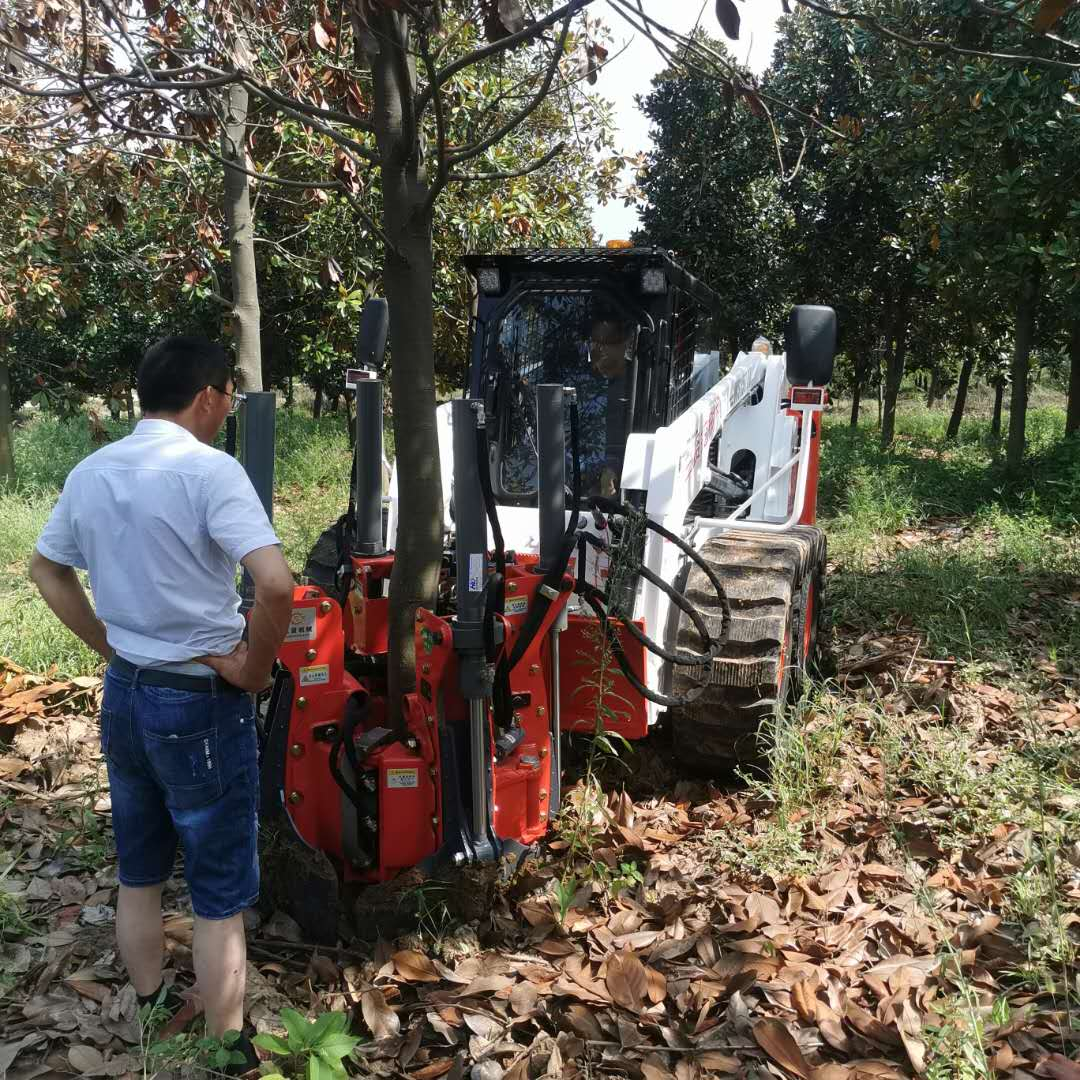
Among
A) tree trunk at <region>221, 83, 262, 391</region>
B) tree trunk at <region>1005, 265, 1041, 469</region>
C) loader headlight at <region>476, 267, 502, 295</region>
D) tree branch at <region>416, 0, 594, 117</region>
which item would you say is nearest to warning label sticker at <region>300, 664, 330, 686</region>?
tree branch at <region>416, 0, 594, 117</region>

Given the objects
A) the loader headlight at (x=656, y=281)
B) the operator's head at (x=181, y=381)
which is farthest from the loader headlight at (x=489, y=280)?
the operator's head at (x=181, y=381)

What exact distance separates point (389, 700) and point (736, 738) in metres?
1.37

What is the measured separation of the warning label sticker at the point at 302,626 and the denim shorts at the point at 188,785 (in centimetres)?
57

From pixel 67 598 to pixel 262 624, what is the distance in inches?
26.2

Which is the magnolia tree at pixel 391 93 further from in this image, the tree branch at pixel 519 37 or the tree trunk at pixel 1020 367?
the tree trunk at pixel 1020 367

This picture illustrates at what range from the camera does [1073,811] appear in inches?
140

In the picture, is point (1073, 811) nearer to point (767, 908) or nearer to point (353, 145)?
point (767, 908)

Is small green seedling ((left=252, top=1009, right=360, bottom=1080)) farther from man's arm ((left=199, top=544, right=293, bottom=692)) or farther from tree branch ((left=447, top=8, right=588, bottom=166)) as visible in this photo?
tree branch ((left=447, top=8, right=588, bottom=166))

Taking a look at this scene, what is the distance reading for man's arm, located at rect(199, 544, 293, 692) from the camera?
92.4 inches

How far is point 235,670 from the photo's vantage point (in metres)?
2.47

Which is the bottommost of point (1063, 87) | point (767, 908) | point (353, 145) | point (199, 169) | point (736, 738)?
point (767, 908)

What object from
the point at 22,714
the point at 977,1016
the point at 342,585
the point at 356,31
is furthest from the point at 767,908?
the point at 22,714

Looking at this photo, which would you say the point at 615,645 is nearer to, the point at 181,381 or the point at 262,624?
the point at 262,624

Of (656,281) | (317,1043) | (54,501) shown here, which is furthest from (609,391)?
(54,501)
